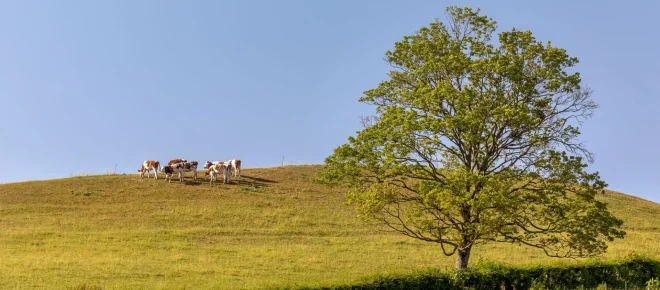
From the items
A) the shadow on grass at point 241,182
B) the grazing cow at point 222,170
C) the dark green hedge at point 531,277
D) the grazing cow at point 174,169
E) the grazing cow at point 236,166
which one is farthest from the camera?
the grazing cow at point 236,166

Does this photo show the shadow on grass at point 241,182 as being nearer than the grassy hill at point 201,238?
No

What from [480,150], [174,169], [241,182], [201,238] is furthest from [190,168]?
[480,150]

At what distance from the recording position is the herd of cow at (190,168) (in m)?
69.2

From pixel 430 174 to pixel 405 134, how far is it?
280cm

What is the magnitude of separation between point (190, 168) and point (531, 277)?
168ft

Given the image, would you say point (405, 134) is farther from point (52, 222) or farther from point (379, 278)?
point (52, 222)

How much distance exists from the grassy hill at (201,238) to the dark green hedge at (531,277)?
2.28m

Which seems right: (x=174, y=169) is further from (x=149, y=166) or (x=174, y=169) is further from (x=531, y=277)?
(x=531, y=277)

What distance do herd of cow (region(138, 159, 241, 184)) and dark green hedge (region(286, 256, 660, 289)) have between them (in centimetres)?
4639

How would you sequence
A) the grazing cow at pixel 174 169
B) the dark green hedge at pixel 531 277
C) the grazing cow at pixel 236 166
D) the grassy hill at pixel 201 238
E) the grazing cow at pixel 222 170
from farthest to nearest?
the grazing cow at pixel 236 166 → the grazing cow at pixel 222 170 → the grazing cow at pixel 174 169 → the grassy hill at pixel 201 238 → the dark green hedge at pixel 531 277

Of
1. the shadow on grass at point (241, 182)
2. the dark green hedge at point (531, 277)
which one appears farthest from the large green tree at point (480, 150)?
the shadow on grass at point (241, 182)

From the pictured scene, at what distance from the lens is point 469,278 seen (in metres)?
23.8

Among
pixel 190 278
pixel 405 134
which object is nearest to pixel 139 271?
pixel 190 278

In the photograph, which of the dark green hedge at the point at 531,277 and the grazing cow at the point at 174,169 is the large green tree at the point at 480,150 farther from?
the grazing cow at the point at 174,169
